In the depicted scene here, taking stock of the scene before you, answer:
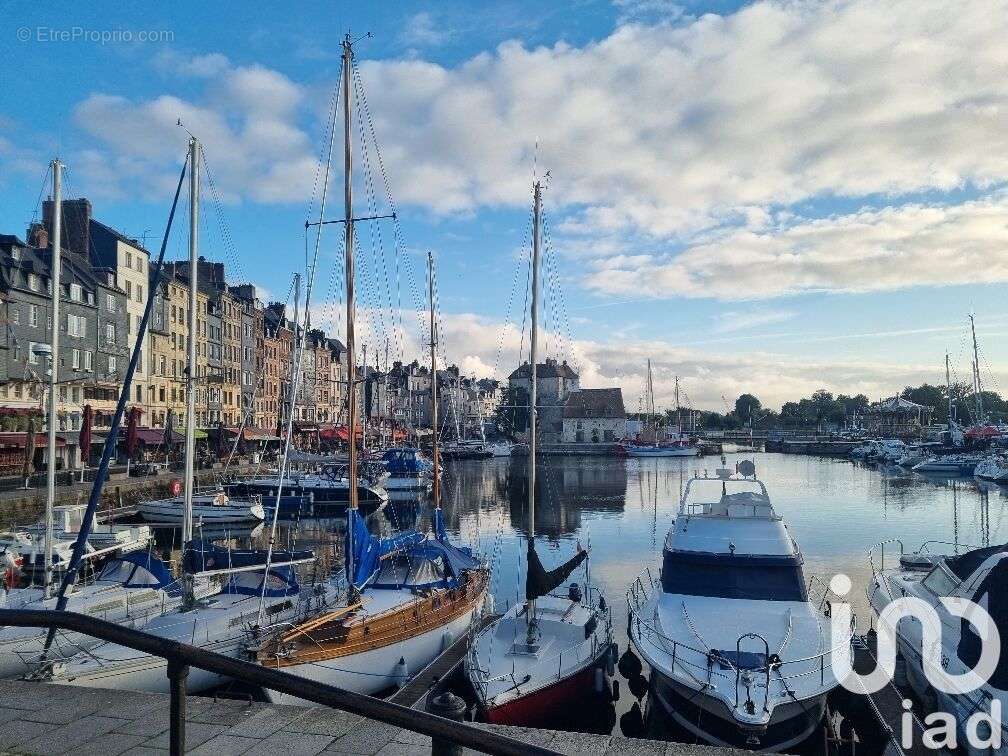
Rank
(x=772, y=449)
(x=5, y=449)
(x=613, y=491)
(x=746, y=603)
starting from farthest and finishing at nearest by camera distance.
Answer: (x=772, y=449), (x=613, y=491), (x=5, y=449), (x=746, y=603)

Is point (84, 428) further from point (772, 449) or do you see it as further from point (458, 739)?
point (772, 449)

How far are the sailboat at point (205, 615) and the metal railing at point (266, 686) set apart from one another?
10.7 m

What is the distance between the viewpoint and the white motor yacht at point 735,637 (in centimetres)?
1324

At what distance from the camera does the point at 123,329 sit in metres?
A: 66.4

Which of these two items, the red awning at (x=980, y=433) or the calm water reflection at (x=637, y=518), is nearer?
the calm water reflection at (x=637, y=518)

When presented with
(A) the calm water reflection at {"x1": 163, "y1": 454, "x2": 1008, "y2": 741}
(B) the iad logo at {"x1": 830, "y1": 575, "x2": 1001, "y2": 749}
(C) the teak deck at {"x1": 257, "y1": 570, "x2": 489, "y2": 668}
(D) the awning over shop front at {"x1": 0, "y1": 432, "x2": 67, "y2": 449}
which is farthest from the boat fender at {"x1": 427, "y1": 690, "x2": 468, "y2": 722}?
(D) the awning over shop front at {"x1": 0, "y1": 432, "x2": 67, "y2": 449}

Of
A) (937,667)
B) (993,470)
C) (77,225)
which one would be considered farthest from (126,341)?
(993,470)

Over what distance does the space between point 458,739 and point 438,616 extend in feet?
57.1

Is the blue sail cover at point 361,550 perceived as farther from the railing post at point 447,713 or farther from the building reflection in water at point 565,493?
the building reflection in water at point 565,493

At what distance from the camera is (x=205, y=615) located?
18438 millimetres

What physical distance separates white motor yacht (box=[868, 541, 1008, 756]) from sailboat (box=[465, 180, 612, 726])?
22.6ft

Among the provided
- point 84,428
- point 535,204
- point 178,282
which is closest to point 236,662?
point 535,204

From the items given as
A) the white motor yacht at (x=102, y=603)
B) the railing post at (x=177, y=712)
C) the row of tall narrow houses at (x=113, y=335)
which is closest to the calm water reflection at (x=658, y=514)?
the white motor yacht at (x=102, y=603)

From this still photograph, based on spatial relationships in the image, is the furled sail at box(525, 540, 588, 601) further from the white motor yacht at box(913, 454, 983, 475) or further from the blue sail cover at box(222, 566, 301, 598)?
the white motor yacht at box(913, 454, 983, 475)
